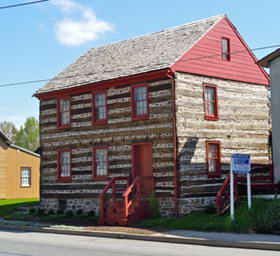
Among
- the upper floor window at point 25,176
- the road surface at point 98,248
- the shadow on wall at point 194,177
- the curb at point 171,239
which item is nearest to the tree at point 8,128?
the upper floor window at point 25,176

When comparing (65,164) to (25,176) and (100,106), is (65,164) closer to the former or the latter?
(100,106)

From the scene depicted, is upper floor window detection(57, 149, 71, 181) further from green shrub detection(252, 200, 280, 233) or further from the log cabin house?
green shrub detection(252, 200, 280, 233)

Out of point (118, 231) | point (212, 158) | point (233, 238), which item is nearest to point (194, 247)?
point (233, 238)

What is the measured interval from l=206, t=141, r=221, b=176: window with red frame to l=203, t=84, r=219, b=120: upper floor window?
3.98 feet

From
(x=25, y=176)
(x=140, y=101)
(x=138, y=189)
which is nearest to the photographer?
(x=138, y=189)

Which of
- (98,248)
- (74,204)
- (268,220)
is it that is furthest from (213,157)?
(98,248)

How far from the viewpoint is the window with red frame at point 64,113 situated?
2780cm

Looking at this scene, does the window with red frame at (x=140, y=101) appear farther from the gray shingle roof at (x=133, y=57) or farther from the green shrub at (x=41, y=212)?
the green shrub at (x=41, y=212)

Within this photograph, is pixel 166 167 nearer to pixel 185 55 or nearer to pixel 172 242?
pixel 185 55

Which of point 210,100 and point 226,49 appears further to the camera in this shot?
point 226,49

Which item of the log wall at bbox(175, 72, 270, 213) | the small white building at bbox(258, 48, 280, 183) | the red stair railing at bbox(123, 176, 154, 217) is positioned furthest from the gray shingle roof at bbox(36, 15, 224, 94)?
the red stair railing at bbox(123, 176, 154, 217)

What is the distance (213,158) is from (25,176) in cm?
2046

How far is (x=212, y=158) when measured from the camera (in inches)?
969

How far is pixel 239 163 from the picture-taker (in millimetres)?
19125
